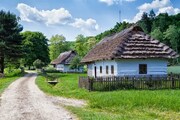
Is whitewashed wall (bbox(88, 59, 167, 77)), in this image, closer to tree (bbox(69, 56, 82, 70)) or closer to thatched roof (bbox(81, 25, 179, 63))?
thatched roof (bbox(81, 25, 179, 63))

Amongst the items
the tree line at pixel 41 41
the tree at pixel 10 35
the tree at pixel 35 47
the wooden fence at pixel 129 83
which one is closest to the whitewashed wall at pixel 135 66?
the wooden fence at pixel 129 83

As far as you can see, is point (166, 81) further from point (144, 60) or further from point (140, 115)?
point (140, 115)

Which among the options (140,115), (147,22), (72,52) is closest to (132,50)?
(140,115)

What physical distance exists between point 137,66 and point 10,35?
3509cm

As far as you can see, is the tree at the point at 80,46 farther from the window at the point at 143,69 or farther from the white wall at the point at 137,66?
the window at the point at 143,69

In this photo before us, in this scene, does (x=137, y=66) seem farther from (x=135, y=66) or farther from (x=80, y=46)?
(x=80, y=46)

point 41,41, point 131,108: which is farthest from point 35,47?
point 131,108

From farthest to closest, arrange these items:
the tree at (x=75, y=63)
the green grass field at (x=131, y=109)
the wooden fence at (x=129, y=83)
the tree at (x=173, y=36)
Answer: the tree at (x=173, y=36) < the tree at (x=75, y=63) < the wooden fence at (x=129, y=83) < the green grass field at (x=131, y=109)

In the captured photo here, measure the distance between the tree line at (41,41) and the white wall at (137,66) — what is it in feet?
38.7

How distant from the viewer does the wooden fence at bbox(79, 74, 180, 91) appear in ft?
86.5

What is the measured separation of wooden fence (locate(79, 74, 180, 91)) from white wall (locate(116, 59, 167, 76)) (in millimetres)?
5545

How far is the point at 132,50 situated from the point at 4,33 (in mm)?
35049

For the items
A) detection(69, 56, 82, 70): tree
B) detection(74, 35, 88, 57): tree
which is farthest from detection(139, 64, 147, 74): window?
detection(74, 35, 88, 57): tree

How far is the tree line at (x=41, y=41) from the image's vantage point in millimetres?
61969
